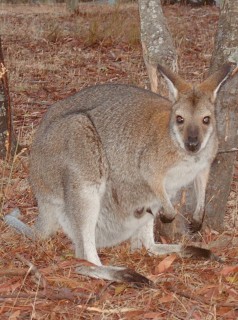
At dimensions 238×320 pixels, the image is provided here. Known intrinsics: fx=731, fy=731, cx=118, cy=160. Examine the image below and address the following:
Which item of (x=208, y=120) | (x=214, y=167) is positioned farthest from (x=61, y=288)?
(x=214, y=167)

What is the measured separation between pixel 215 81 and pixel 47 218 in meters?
1.33

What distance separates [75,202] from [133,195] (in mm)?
430

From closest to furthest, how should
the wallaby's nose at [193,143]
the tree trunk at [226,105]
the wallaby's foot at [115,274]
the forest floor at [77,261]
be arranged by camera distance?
the forest floor at [77,261] → the wallaby's foot at [115,274] → the wallaby's nose at [193,143] → the tree trunk at [226,105]

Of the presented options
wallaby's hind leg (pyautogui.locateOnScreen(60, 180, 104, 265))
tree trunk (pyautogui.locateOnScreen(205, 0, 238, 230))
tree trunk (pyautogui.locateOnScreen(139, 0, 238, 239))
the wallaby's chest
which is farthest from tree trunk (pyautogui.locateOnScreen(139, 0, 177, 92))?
wallaby's hind leg (pyautogui.locateOnScreen(60, 180, 104, 265))

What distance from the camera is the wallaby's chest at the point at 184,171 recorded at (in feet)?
13.9

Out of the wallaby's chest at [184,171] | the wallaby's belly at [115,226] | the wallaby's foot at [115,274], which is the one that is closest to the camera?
the wallaby's foot at [115,274]

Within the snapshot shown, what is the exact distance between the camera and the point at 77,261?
4.12 m

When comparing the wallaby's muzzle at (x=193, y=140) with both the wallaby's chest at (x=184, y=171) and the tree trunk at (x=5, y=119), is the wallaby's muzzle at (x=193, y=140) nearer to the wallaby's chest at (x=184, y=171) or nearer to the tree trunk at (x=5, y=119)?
the wallaby's chest at (x=184, y=171)

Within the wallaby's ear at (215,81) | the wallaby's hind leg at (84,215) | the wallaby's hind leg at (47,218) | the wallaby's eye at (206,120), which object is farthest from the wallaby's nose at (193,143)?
the wallaby's hind leg at (47,218)

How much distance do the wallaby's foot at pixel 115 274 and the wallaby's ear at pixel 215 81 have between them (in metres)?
1.09

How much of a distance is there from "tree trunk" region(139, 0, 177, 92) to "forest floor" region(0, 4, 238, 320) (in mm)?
1117

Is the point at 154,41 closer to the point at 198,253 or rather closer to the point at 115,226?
the point at 115,226

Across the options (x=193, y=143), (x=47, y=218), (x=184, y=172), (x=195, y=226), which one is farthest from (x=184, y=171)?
(x=47, y=218)

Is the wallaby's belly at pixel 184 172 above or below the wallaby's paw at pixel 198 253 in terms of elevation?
above
